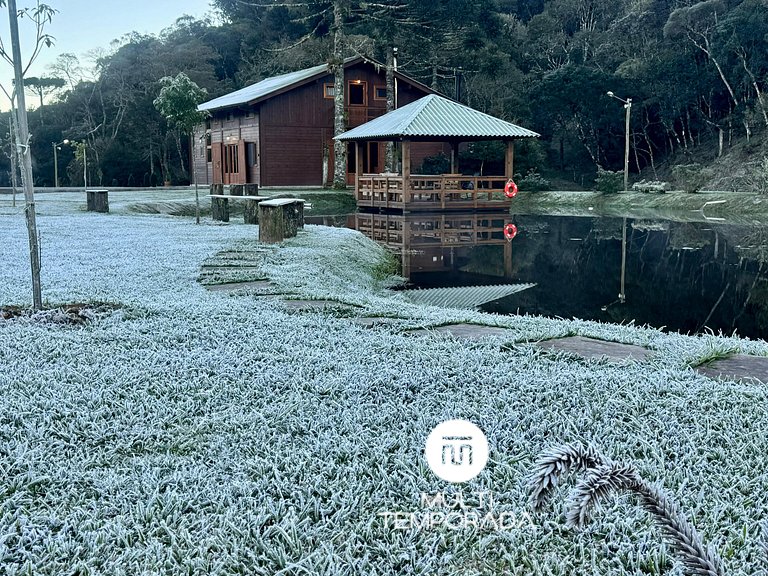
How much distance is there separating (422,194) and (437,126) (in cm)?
215

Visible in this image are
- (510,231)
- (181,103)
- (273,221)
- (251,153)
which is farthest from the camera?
(251,153)

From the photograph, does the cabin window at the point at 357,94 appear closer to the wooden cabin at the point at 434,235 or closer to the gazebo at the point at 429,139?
the gazebo at the point at 429,139

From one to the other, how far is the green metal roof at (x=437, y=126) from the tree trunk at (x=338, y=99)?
406 centimetres

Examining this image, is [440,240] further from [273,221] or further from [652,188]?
[652,188]

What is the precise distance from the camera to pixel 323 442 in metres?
2.96

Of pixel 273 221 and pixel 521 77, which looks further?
pixel 521 77

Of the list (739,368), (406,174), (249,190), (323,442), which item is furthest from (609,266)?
(406,174)

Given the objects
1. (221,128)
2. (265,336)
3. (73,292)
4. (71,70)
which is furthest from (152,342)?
(71,70)

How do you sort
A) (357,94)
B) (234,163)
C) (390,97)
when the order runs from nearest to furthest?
(390,97)
(357,94)
(234,163)

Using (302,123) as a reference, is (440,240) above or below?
below

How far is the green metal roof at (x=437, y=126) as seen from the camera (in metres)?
23.1

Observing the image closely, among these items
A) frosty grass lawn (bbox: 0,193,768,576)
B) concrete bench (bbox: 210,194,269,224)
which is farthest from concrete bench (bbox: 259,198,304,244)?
frosty grass lawn (bbox: 0,193,768,576)

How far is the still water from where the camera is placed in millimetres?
8555

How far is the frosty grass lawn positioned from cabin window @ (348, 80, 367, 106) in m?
27.4
